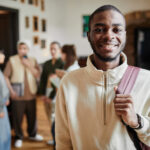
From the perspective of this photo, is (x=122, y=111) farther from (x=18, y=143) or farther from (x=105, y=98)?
(x=18, y=143)

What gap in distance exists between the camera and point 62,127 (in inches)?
34.7

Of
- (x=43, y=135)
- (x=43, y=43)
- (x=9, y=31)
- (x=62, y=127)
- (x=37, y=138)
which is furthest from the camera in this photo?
(x=43, y=43)

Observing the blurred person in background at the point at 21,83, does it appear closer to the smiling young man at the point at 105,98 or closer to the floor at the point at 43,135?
the floor at the point at 43,135

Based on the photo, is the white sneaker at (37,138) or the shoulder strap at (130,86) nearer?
the shoulder strap at (130,86)

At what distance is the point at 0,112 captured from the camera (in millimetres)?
2197

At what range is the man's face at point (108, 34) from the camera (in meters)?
0.75

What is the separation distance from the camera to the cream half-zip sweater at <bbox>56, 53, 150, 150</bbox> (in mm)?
782

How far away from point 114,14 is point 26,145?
270 cm

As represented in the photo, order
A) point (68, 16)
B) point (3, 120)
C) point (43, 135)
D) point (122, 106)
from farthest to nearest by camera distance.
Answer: point (68, 16)
point (43, 135)
point (3, 120)
point (122, 106)

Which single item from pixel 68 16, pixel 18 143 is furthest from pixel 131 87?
pixel 68 16

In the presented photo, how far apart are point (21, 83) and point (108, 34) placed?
243 cm

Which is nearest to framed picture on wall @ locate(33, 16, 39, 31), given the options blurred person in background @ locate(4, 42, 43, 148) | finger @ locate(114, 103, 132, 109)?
blurred person in background @ locate(4, 42, 43, 148)

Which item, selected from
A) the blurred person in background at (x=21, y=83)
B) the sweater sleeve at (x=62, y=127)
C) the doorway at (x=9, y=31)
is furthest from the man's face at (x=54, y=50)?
the sweater sleeve at (x=62, y=127)

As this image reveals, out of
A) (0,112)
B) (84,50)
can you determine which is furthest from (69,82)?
(84,50)
